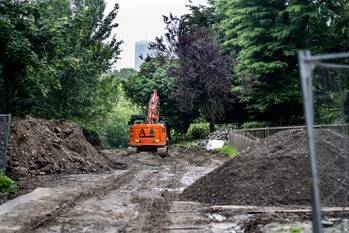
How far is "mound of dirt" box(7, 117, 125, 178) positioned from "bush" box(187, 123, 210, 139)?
14.8 m

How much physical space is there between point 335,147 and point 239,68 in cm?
1933

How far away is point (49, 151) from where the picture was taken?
19094 millimetres

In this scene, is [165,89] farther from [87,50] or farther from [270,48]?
[270,48]

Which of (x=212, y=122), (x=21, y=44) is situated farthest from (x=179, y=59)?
(x=21, y=44)

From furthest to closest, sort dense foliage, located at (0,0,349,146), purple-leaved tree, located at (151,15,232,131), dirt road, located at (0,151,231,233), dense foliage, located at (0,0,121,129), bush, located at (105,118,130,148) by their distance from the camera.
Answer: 1. bush, located at (105,118,130,148)
2. purple-leaved tree, located at (151,15,232,131)
3. dense foliage, located at (0,0,349,146)
4. dense foliage, located at (0,0,121,129)
5. dirt road, located at (0,151,231,233)

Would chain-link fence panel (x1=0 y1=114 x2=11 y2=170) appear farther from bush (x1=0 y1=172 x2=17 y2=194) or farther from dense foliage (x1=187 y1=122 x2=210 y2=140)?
dense foliage (x1=187 y1=122 x2=210 y2=140)

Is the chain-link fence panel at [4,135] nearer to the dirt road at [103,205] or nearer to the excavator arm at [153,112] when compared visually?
the dirt road at [103,205]

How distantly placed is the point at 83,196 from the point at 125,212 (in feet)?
8.78

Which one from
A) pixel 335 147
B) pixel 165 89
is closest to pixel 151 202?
pixel 335 147

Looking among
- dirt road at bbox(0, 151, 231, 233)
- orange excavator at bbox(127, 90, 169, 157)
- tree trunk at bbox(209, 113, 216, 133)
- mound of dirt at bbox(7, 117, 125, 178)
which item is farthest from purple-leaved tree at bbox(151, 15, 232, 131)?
dirt road at bbox(0, 151, 231, 233)

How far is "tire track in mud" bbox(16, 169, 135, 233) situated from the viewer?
9.04 metres

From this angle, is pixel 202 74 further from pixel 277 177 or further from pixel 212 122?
pixel 277 177

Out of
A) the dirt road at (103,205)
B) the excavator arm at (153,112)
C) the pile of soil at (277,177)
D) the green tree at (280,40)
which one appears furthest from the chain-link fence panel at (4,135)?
the green tree at (280,40)

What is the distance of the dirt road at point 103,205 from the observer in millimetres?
8883
